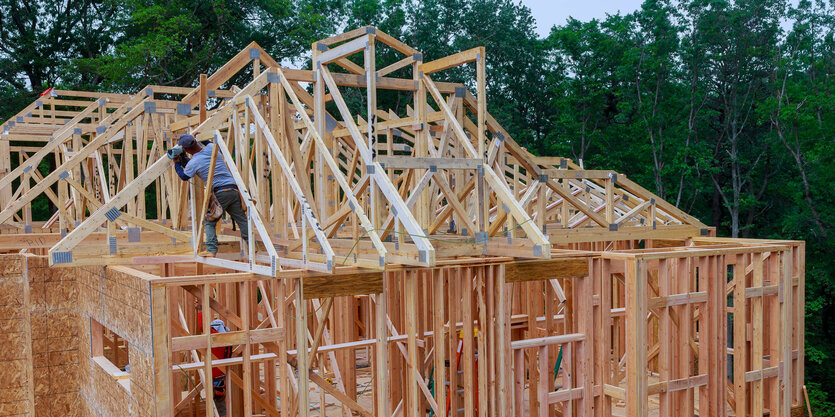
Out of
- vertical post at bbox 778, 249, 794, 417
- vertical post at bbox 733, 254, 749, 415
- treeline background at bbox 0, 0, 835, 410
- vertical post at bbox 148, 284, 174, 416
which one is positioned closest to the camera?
vertical post at bbox 148, 284, 174, 416

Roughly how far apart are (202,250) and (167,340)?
1953 mm

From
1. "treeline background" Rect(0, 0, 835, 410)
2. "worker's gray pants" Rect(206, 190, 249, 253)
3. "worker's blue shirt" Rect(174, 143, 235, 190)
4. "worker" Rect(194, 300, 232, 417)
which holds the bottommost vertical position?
"worker" Rect(194, 300, 232, 417)

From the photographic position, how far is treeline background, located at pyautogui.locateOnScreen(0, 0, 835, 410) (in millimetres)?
29188

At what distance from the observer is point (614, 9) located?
130ft

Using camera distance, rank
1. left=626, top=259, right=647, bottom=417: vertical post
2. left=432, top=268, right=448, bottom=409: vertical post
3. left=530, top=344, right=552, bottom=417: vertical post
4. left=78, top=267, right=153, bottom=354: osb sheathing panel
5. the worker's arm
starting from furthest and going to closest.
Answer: left=626, top=259, right=647, bottom=417: vertical post < left=530, top=344, right=552, bottom=417: vertical post < the worker's arm < left=432, top=268, right=448, bottom=409: vertical post < left=78, top=267, right=153, bottom=354: osb sheathing panel

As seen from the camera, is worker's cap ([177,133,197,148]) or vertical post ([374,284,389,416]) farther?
worker's cap ([177,133,197,148])

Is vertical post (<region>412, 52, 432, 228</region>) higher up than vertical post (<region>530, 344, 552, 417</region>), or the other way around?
vertical post (<region>412, 52, 432, 228</region>)

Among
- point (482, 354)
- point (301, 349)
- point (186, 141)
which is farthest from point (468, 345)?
point (186, 141)

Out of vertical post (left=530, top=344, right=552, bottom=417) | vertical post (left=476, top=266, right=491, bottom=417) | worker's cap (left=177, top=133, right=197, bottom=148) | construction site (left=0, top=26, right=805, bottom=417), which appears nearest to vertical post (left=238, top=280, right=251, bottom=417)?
construction site (left=0, top=26, right=805, bottom=417)

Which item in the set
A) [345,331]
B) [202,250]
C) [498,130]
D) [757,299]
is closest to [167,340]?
[202,250]

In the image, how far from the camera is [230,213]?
8594mm

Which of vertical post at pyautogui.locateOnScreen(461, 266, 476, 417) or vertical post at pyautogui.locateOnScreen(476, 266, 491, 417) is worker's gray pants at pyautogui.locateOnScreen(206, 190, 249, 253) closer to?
vertical post at pyautogui.locateOnScreen(461, 266, 476, 417)

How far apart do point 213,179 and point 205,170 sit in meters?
0.22

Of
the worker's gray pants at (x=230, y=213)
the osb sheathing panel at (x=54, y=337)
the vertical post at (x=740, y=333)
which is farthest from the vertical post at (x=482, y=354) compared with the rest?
the osb sheathing panel at (x=54, y=337)
